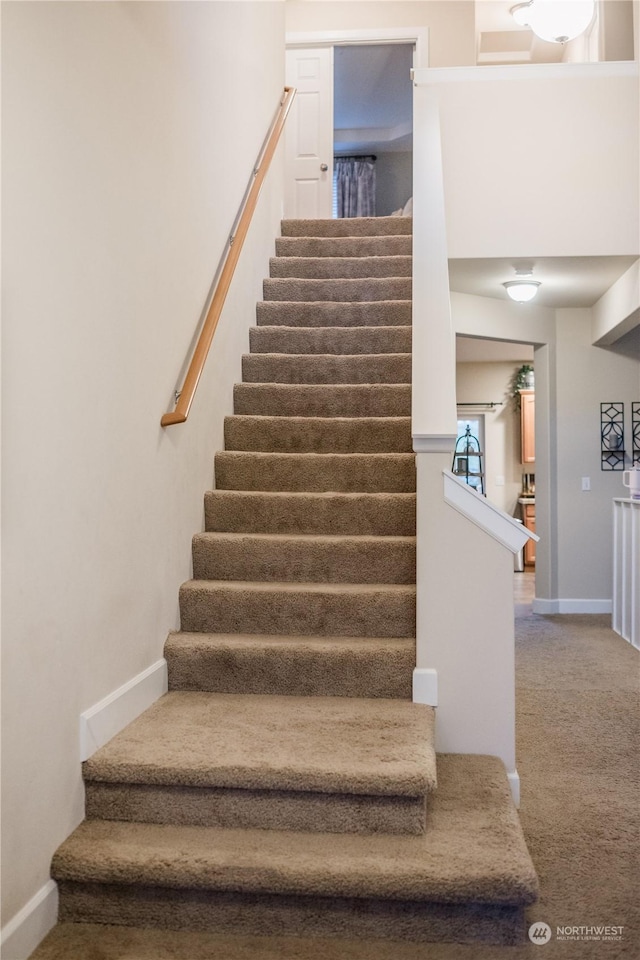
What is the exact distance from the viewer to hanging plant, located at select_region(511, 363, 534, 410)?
32.8 ft

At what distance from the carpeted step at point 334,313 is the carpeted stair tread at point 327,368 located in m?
0.37

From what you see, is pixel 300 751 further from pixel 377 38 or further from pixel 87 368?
pixel 377 38

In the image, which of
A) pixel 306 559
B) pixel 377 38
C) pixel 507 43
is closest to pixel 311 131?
pixel 377 38

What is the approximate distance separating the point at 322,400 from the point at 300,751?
2177mm

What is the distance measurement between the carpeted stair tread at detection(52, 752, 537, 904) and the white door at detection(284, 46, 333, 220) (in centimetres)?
580

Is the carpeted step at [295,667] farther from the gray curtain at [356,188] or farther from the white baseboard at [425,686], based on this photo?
the gray curtain at [356,188]

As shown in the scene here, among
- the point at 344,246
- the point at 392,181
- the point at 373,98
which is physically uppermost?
the point at 373,98

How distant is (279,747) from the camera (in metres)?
2.20

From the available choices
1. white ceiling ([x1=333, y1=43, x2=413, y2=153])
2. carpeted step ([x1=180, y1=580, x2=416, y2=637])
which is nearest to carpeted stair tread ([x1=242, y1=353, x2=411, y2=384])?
carpeted step ([x1=180, y1=580, x2=416, y2=637])

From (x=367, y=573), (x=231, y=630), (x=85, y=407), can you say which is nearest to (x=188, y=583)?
(x=231, y=630)

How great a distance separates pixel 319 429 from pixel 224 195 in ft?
3.91

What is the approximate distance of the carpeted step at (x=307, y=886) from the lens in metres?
1.86

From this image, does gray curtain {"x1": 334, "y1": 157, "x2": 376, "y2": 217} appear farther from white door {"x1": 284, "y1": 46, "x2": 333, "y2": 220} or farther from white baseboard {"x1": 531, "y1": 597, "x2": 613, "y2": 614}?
white baseboard {"x1": 531, "y1": 597, "x2": 613, "y2": 614}

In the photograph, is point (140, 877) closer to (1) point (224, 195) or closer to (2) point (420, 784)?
(2) point (420, 784)
